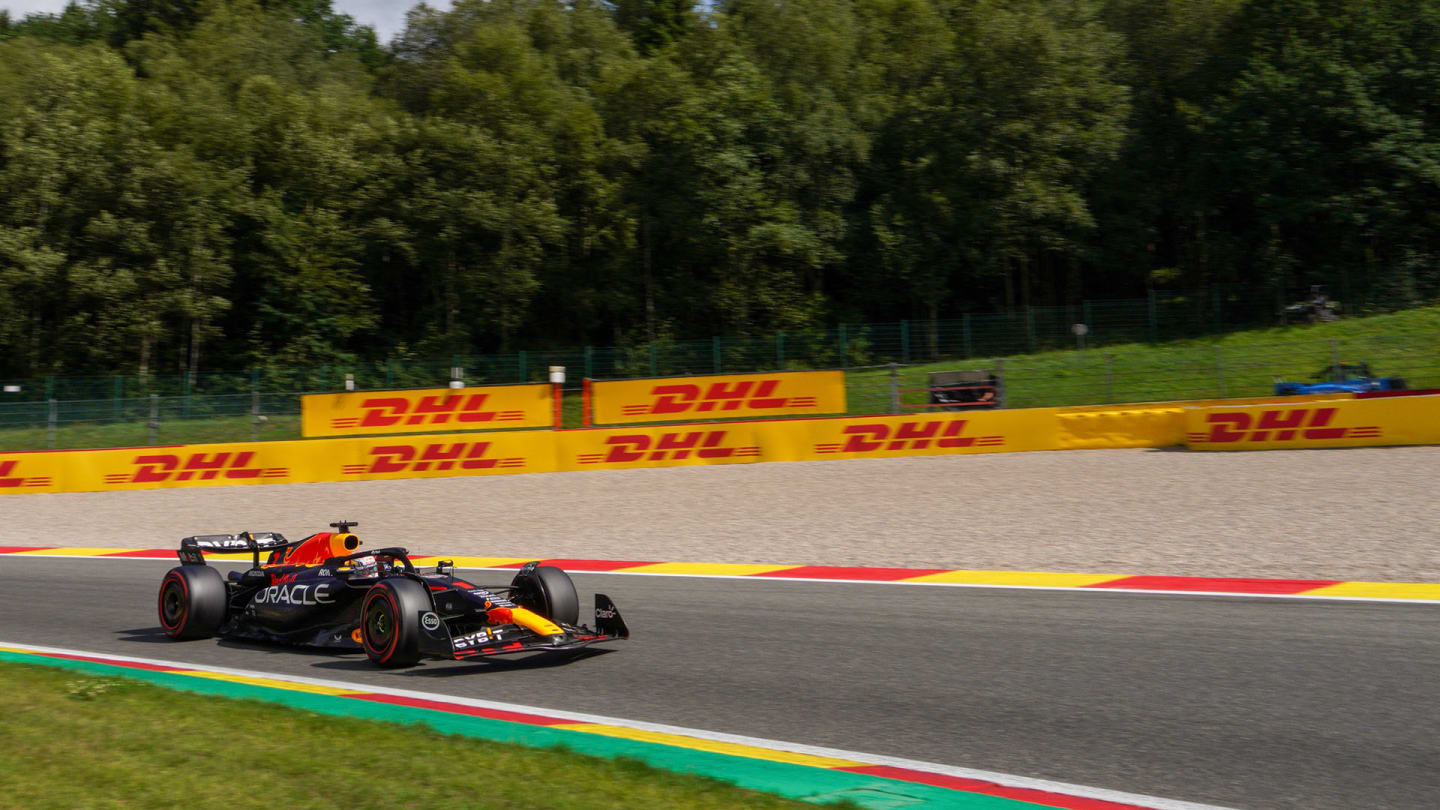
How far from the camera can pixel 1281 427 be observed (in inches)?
761

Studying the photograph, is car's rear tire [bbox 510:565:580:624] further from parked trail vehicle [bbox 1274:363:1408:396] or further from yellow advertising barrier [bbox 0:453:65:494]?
parked trail vehicle [bbox 1274:363:1408:396]

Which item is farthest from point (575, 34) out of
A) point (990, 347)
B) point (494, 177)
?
point (990, 347)

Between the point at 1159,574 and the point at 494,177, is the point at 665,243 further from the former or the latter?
the point at 1159,574

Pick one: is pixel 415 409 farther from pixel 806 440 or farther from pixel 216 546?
pixel 216 546

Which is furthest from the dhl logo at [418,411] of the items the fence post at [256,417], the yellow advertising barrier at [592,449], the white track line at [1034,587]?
the white track line at [1034,587]

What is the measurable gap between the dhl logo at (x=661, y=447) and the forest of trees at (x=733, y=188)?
645 inches

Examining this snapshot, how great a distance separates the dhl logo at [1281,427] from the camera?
1902 cm

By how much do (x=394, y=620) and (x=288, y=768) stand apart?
8.17 ft

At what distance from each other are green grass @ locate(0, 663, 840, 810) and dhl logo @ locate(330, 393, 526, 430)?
1879cm

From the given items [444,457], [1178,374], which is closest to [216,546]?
[444,457]

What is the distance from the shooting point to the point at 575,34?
5397 centimetres

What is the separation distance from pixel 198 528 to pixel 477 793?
47.8 feet

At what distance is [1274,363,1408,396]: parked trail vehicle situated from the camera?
23266mm

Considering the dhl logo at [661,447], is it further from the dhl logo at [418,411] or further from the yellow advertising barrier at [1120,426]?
the yellow advertising barrier at [1120,426]
